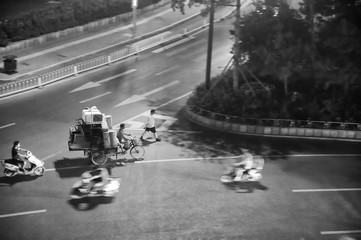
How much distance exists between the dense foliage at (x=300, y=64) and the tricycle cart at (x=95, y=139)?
737 centimetres

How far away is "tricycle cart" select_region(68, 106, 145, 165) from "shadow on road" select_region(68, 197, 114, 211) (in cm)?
300

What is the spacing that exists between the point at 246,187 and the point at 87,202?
646 centimetres

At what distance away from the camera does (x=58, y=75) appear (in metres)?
31.5

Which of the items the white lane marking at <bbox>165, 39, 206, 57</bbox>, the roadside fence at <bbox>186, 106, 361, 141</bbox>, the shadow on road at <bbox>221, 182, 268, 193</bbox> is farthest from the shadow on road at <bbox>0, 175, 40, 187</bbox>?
the white lane marking at <bbox>165, 39, 206, 57</bbox>

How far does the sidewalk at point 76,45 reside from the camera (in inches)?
1312

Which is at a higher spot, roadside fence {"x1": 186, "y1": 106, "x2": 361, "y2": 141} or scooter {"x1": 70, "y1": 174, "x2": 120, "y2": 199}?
roadside fence {"x1": 186, "y1": 106, "x2": 361, "y2": 141}

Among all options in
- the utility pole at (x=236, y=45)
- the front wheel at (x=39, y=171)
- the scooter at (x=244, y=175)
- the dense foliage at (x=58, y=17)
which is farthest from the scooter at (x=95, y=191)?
the dense foliage at (x=58, y=17)

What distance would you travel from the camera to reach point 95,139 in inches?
832

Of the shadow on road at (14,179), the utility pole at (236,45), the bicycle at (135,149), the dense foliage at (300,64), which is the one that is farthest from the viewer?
the utility pole at (236,45)

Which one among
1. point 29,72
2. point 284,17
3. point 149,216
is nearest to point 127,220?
point 149,216

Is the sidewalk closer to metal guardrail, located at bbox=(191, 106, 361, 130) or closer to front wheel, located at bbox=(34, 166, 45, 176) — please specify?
front wheel, located at bbox=(34, 166, 45, 176)

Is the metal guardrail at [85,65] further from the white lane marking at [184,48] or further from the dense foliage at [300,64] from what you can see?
the dense foliage at [300,64]

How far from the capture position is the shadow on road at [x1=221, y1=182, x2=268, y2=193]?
19.8 metres

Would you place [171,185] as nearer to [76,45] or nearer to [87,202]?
[87,202]
